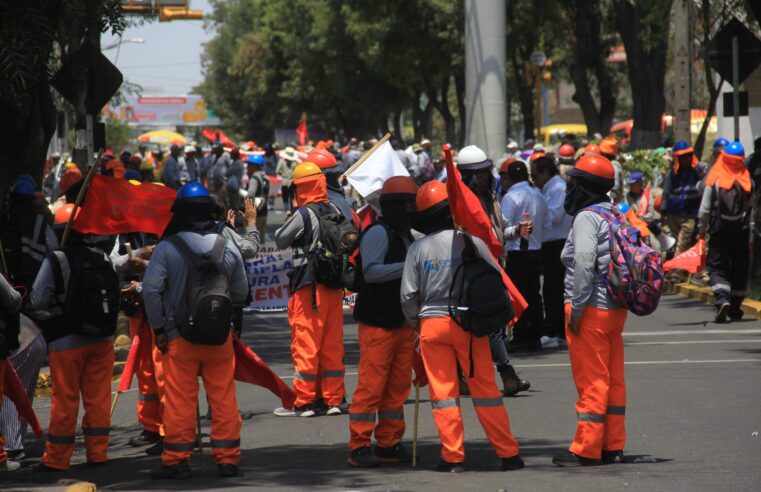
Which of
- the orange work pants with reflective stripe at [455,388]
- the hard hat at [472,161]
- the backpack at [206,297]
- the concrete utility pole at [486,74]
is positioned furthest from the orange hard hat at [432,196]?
the concrete utility pole at [486,74]

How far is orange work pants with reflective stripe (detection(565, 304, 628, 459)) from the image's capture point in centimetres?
812

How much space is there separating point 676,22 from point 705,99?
43.2 meters

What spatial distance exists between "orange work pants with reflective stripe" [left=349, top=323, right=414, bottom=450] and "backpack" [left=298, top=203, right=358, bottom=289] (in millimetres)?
1856

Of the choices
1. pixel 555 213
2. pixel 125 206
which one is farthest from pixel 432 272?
pixel 555 213

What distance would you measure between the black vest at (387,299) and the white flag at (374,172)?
2.32 m

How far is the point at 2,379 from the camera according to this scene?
8547mm

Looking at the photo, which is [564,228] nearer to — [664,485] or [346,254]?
[346,254]

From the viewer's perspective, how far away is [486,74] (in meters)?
22.8

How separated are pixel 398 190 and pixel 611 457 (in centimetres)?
211

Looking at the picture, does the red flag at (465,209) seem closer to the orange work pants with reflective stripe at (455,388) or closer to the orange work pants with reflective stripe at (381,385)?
the orange work pants with reflective stripe at (455,388)

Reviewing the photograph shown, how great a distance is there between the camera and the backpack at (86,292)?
8.55 meters

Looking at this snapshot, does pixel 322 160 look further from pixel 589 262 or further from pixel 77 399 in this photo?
pixel 589 262

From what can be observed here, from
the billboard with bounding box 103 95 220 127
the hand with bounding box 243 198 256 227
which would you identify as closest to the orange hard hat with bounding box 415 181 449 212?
the hand with bounding box 243 198 256 227

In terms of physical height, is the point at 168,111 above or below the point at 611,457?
above
